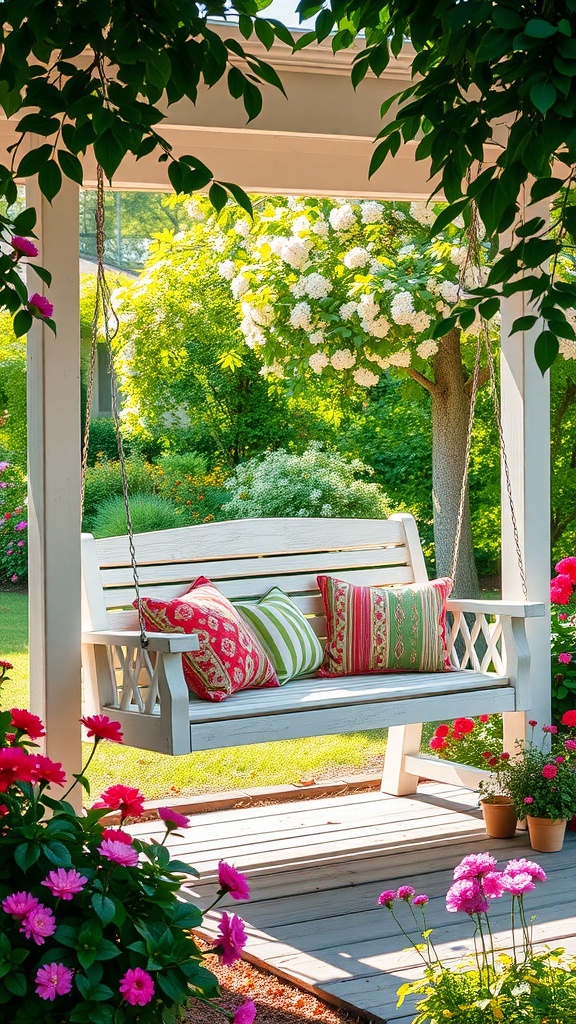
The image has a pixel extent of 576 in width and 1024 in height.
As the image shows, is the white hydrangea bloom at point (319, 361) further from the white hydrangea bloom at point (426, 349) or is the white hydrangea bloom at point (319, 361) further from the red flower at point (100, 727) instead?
the red flower at point (100, 727)

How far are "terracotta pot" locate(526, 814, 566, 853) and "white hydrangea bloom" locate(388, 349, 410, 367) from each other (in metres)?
2.44

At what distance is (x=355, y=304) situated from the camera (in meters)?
5.45

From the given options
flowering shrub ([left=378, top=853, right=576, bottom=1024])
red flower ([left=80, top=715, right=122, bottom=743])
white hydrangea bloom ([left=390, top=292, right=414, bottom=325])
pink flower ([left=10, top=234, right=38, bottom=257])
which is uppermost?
white hydrangea bloom ([left=390, top=292, right=414, bottom=325])

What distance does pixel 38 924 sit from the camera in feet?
4.68

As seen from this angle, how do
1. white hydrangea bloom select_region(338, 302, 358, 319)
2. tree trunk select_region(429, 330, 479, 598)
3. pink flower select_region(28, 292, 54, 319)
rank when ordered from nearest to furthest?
pink flower select_region(28, 292, 54, 319)
white hydrangea bloom select_region(338, 302, 358, 319)
tree trunk select_region(429, 330, 479, 598)

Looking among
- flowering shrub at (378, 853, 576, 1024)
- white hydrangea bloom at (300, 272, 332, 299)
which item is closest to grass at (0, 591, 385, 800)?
white hydrangea bloom at (300, 272, 332, 299)

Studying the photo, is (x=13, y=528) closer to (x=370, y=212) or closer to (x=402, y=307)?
(x=370, y=212)

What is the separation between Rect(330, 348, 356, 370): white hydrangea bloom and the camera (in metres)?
5.57

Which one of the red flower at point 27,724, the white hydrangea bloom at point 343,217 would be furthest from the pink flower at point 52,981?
the white hydrangea bloom at point 343,217

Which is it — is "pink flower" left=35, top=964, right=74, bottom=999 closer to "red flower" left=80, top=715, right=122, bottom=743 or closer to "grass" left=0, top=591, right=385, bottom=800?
"red flower" left=80, top=715, right=122, bottom=743

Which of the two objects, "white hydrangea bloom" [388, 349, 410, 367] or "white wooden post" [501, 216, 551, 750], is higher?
"white hydrangea bloom" [388, 349, 410, 367]

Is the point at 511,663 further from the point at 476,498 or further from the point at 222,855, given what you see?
the point at 476,498

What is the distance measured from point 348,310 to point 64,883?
428cm

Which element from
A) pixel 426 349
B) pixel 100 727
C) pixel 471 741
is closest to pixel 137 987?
pixel 100 727
